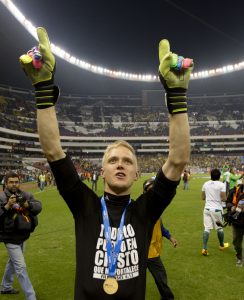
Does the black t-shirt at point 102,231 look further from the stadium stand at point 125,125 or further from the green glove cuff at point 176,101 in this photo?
the stadium stand at point 125,125

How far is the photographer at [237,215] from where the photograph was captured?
24.2 ft

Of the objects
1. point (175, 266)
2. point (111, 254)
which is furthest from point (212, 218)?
point (111, 254)

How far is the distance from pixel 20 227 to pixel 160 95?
8991 cm

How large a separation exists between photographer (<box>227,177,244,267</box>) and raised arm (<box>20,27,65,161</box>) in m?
6.11

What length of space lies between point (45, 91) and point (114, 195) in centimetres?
96

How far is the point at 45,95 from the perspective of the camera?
7.22 feet

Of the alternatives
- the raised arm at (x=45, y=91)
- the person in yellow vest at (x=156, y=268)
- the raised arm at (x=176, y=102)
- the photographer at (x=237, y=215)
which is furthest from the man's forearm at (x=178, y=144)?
the photographer at (x=237, y=215)

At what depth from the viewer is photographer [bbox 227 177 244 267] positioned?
7391mm

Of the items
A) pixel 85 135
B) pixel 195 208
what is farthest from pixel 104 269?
pixel 85 135

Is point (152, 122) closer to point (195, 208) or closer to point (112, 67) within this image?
point (112, 67)

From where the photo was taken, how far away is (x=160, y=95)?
304ft

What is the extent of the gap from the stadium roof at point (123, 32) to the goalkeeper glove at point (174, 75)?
4001 cm

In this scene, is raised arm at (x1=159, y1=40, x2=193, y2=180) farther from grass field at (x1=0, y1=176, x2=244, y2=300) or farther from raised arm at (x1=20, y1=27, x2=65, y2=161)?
grass field at (x1=0, y1=176, x2=244, y2=300)

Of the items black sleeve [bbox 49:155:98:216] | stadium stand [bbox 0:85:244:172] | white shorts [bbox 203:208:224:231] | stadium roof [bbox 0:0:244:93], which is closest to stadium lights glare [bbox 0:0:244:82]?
stadium roof [bbox 0:0:244:93]
